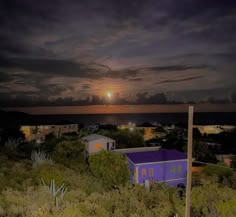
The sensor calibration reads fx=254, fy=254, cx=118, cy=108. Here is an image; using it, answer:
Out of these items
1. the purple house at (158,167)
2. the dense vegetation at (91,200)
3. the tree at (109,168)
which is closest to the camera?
the dense vegetation at (91,200)

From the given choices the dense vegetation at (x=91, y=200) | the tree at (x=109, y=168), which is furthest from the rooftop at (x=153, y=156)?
the dense vegetation at (x=91, y=200)

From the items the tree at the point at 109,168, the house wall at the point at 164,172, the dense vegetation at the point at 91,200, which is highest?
the dense vegetation at the point at 91,200

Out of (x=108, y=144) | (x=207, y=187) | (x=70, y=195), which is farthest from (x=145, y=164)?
(x=70, y=195)

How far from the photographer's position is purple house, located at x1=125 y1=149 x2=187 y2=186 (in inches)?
695

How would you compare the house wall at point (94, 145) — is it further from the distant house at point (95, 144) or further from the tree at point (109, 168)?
the tree at point (109, 168)

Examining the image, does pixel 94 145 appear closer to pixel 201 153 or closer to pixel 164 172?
pixel 164 172

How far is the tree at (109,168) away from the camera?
1521 cm

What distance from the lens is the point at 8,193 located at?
25.8 ft

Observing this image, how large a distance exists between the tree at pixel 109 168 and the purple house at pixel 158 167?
1.71 meters

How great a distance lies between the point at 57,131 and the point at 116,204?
46.7 metres

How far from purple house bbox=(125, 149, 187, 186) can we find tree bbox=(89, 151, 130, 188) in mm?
1709

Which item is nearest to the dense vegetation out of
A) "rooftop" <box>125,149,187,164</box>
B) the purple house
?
the purple house

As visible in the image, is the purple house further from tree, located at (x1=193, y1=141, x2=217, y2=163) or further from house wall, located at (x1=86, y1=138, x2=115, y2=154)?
tree, located at (x1=193, y1=141, x2=217, y2=163)

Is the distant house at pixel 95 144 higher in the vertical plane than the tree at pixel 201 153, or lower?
higher
